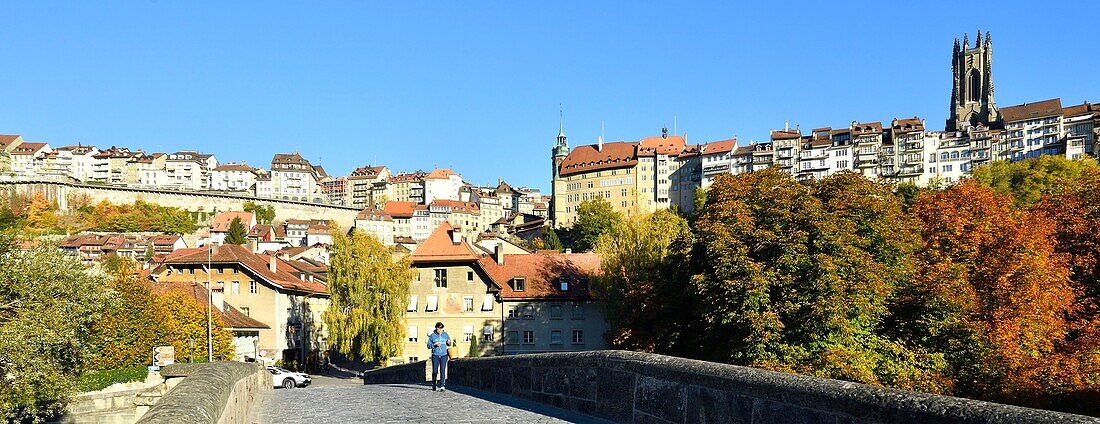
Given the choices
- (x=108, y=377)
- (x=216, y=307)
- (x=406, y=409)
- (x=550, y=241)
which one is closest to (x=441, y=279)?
(x=216, y=307)

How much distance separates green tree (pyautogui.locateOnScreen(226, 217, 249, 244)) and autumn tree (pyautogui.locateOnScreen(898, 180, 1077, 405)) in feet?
469

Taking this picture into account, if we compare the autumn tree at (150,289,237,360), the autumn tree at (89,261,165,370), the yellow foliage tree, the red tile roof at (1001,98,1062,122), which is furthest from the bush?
the red tile roof at (1001,98,1062,122)

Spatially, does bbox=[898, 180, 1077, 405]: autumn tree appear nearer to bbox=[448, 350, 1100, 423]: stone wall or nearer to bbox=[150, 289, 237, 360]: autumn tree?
bbox=[448, 350, 1100, 423]: stone wall

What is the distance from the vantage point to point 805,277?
36.4m

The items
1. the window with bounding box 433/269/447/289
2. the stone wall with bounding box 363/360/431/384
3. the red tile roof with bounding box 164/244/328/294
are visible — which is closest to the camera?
the stone wall with bounding box 363/360/431/384

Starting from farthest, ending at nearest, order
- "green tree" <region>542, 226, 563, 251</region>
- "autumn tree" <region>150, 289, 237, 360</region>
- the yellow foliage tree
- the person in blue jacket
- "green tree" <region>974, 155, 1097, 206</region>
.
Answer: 1. "green tree" <region>542, 226, 563, 251</region>
2. "green tree" <region>974, 155, 1097, 206</region>
3. the yellow foliage tree
4. "autumn tree" <region>150, 289, 237, 360</region>
5. the person in blue jacket

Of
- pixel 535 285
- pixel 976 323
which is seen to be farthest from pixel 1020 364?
pixel 535 285

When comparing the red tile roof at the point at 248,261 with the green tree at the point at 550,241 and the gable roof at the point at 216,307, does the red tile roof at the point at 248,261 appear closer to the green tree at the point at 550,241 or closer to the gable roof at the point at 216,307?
the gable roof at the point at 216,307

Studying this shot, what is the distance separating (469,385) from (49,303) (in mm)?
22738

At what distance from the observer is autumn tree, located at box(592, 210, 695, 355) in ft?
137

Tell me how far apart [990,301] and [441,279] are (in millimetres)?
41500

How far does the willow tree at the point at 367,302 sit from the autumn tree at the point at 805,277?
109 feet

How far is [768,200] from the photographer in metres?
39.1

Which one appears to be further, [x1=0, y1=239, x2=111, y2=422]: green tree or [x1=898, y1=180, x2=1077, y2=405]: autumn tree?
[x1=898, y1=180, x2=1077, y2=405]: autumn tree
